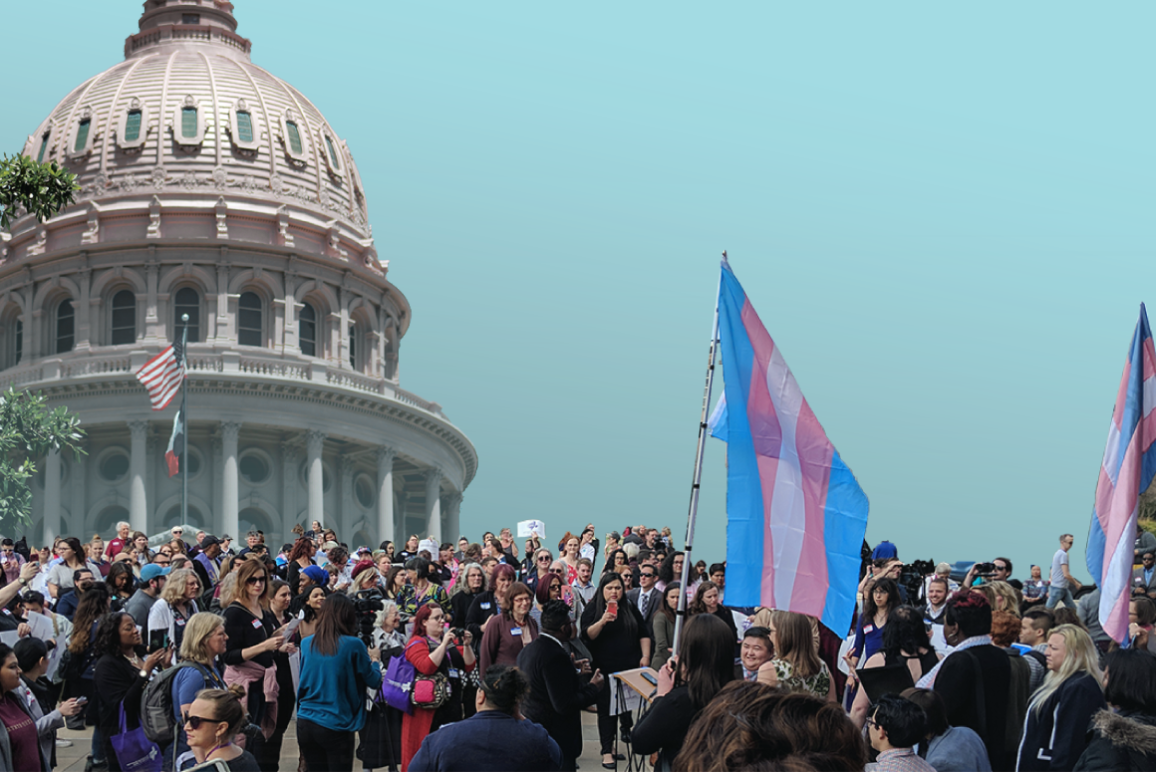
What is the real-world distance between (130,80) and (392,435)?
20.6 meters

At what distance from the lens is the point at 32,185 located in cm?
1479

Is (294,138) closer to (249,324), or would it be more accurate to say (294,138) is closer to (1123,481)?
(249,324)

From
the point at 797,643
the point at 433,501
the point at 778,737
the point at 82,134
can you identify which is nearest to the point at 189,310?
the point at 82,134

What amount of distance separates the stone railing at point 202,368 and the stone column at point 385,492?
2.41 m

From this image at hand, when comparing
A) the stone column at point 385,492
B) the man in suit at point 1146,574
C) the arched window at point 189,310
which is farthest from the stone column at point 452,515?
the man in suit at point 1146,574

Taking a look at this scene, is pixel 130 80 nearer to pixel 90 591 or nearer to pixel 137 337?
pixel 137 337

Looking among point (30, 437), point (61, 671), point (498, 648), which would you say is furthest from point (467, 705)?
point (30, 437)

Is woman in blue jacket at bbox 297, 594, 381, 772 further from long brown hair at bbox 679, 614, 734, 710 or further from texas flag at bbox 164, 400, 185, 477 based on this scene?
texas flag at bbox 164, 400, 185, 477

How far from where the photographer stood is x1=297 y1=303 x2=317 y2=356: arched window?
218ft

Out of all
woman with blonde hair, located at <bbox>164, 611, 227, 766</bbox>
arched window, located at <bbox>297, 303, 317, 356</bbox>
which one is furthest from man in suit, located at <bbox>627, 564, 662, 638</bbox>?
arched window, located at <bbox>297, 303, 317, 356</bbox>

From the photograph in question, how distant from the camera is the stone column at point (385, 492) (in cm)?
6359

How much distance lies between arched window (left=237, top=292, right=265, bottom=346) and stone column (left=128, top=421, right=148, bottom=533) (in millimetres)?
6915

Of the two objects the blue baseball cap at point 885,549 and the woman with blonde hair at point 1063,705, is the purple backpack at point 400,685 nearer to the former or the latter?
the woman with blonde hair at point 1063,705

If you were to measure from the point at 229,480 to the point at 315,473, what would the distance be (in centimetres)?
336
